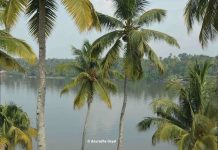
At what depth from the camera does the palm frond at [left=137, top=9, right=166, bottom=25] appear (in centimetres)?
2012

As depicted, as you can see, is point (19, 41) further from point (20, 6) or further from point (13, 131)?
point (13, 131)

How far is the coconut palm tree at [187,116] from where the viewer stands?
16.3 metres

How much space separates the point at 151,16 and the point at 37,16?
32.7 feet

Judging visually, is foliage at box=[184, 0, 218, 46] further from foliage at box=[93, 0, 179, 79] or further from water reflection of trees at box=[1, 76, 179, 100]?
water reflection of trees at box=[1, 76, 179, 100]

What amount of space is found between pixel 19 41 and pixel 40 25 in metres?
2.10

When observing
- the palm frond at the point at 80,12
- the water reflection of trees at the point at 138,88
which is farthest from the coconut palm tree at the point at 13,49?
the water reflection of trees at the point at 138,88

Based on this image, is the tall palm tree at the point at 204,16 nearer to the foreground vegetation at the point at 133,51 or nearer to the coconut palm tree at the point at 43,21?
the foreground vegetation at the point at 133,51

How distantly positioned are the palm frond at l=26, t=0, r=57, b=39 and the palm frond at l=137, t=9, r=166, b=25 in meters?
9.42

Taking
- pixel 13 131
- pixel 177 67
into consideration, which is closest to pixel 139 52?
pixel 13 131

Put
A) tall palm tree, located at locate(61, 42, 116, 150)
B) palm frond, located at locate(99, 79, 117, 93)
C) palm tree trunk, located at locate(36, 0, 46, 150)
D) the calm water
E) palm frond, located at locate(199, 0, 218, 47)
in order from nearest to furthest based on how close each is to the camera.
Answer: palm tree trunk, located at locate(36, 0, 46, 150)
palm frond, located at locate(199, 0, 218, 47)
tall palm tree, located at locate(61, 42, 116, 150)
palm frond, located at locate(99, 79, 117, 93)
the calm water

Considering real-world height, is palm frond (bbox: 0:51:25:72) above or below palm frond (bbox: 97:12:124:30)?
below

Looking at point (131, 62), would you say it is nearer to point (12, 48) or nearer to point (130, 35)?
point (130, 35)

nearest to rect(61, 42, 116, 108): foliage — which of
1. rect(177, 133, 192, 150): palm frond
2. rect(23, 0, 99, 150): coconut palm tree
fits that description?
rect(177, 133, 192, 150): palm frond

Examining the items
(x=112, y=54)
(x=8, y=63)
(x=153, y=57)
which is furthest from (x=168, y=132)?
(x=8, y=63)
